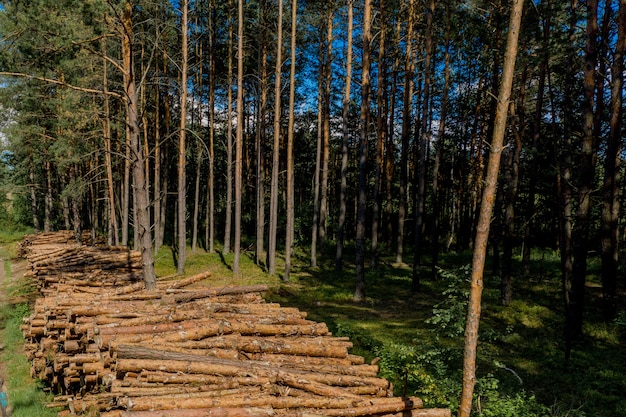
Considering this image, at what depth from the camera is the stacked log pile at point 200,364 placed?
514cm

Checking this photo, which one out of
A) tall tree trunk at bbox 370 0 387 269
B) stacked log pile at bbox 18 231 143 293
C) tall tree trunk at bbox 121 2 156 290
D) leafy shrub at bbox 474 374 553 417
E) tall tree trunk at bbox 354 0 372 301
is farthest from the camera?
tall tree trunk at bbox 370 0 387 269

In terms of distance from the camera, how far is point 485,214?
17.0ft

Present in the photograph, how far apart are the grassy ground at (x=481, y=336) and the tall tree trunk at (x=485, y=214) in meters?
0.96

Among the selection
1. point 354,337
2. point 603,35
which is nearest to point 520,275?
point 603,35

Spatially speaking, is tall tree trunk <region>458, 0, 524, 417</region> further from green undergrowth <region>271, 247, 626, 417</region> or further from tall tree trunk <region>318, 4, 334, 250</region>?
tall tree trunk <region>318, 4, 334, 250</region>

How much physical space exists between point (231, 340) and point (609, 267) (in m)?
13.2

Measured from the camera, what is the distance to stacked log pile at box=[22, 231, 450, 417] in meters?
5.14

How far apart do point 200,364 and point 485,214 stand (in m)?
4.87

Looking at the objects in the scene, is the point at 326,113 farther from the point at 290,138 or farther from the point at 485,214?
the point at 485,214

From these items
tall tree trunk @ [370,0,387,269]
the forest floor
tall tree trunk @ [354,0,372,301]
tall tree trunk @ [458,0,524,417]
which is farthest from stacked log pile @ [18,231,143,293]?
tall tree trunk @ [370,0,387,269]

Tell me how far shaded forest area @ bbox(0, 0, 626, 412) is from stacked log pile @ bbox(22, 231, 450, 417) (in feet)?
10.2

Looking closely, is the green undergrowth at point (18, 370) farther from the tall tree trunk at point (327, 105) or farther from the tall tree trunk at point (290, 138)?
the tall tree trunk at point (327, 105)

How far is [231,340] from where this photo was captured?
6684 mm

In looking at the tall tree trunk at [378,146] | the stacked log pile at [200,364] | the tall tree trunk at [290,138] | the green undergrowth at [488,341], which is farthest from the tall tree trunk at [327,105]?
the stacked log pile at [200,364]
